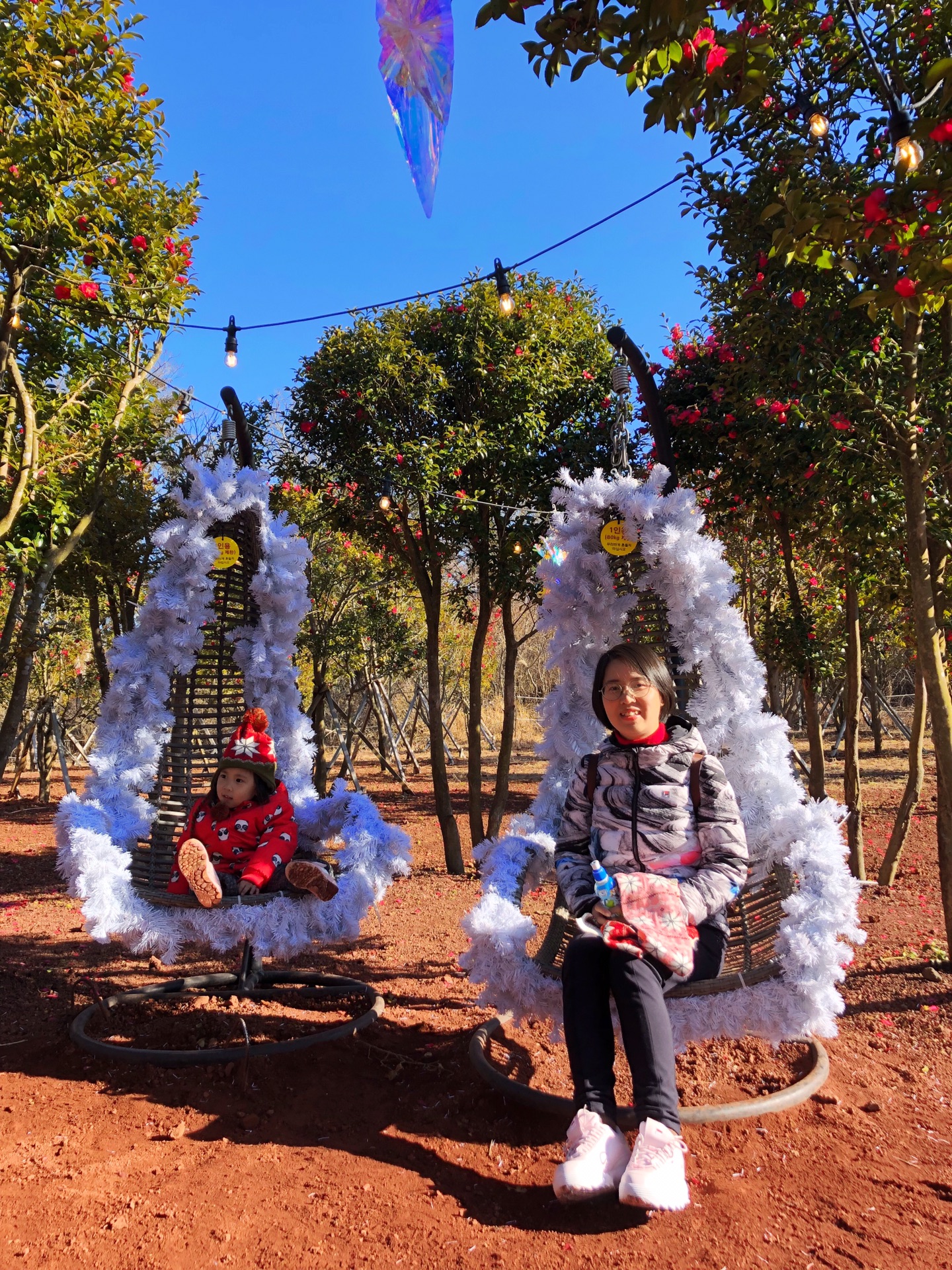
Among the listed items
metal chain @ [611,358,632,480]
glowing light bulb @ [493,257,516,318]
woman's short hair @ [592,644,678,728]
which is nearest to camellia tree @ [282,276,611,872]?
glowing light bulb @ [493,257,516,318]

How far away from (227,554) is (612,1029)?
264 cm

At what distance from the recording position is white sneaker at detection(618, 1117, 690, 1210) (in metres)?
1.69

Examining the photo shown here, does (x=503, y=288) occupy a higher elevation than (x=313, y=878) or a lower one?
higher

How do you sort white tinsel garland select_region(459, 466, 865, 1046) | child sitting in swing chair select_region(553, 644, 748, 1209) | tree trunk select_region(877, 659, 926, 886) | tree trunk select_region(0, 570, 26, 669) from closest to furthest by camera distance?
child sitting in swing chair select_region(553, 644, 748, 1209) → white tinsel garland select_region(459, 466, 865, 1046) → tree trunk select_region(877, 659, 926, 886) → tree trunk select_region(0, 570, 26, 669)

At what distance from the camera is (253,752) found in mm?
3240

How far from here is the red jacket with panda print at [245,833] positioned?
3.08 m

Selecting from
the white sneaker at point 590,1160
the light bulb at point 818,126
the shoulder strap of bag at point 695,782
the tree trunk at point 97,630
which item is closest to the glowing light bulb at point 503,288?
the light bulb at point 818,126

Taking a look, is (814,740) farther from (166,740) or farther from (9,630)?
(9,630)

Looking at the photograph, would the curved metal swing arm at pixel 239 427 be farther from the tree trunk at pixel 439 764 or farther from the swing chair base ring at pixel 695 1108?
the swing chair base ring at pixel 695 1108

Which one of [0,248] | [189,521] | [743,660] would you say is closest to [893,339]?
[743,660]

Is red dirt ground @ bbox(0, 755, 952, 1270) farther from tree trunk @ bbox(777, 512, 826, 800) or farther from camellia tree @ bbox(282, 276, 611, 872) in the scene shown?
camellia tree @ bbox(282, 276, 611, 872)

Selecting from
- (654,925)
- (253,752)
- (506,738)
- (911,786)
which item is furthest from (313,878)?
(506,738)

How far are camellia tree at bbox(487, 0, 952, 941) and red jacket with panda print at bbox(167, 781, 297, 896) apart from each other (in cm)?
254

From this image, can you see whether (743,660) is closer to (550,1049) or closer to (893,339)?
(550,1049)
